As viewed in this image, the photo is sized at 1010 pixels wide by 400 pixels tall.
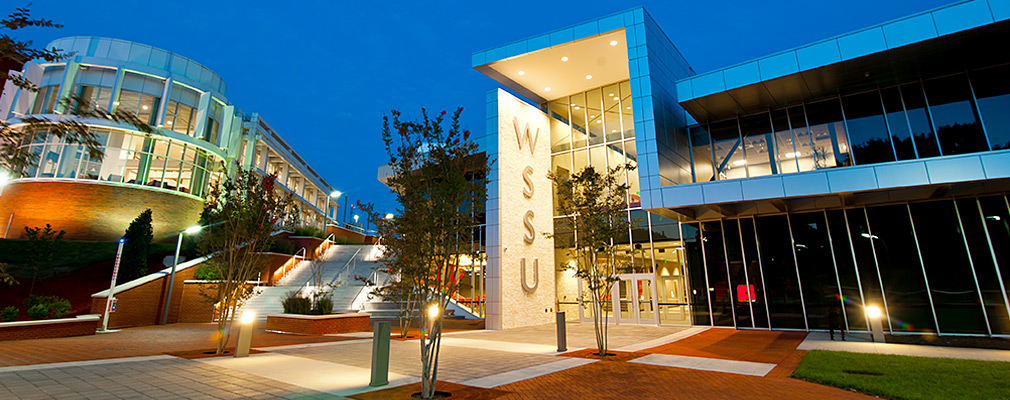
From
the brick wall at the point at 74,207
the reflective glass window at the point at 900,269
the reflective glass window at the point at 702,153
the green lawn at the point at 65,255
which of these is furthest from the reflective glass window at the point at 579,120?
the brick wall at the point at 74,207

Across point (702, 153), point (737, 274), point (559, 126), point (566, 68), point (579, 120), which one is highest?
point (566, 68)

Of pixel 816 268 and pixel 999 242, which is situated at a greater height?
pixel 999 242

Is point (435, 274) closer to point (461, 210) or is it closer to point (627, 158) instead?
point (461, 210)

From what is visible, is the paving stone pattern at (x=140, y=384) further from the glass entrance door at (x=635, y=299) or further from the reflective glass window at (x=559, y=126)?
the reflective glass window at (x=559, y=126)

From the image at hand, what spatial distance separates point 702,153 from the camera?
67.1 ft

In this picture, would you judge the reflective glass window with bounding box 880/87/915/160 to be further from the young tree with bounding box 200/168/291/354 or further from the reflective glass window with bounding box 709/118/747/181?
the young tree with bounding box 200/168/291/354

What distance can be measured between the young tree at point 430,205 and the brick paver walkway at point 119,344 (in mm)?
8207

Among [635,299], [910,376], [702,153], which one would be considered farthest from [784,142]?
[910,376]

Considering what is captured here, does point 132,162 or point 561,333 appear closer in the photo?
point 561,333

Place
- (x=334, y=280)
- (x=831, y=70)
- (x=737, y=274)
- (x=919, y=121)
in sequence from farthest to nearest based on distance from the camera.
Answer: (x=334, y=280) → (x=737, y=274) → (x=919, y=121) → (x=831, y=70)

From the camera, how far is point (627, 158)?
2211cm

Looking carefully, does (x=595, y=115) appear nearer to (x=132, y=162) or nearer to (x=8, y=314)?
(x=8, y=314)

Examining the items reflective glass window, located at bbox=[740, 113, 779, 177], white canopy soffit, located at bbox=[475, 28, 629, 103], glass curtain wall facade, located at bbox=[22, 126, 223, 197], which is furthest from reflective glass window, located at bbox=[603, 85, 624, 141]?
glass curtain wall facade, located at bbox=[22, 126, 223, 197]

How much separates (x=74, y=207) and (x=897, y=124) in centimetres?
4517
